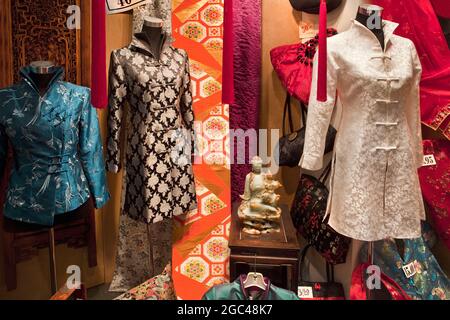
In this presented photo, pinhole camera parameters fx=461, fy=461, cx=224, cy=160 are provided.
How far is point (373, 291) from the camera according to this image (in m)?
1.75

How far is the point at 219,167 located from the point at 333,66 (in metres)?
0.72

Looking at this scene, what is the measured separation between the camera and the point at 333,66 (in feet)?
5.18

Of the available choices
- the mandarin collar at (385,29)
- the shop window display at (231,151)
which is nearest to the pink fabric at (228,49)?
the shop window display at (231,151)

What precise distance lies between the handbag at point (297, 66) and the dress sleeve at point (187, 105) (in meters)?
0.48

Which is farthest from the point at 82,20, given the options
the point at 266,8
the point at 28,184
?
the point at 266,8

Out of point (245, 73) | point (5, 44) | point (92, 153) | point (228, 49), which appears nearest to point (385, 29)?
point (228, 49)

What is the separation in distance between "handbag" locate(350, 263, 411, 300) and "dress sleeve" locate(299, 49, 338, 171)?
1.56 feet

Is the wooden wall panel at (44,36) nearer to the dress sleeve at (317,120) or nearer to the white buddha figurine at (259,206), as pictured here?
the white buddha figurine at (259,206)

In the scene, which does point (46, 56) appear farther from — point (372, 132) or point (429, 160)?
point (429, 160)

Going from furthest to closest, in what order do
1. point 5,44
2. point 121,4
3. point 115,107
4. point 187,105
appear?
1. point 187,105
2. point 115,107
3. point 5,44
4. point 121,4

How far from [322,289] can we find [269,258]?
49 centimetres

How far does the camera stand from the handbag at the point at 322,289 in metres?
2.05
